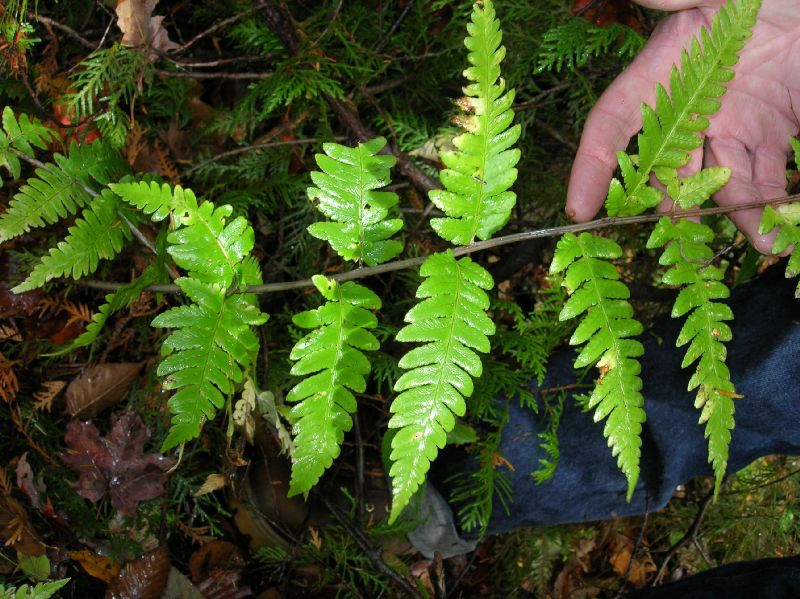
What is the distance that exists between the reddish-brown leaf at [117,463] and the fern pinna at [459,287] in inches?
Answer: 56.7

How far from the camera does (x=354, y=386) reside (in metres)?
1.67

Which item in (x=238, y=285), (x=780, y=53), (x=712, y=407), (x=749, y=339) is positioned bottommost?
(x=749, y=339)

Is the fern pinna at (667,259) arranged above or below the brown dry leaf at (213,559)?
above

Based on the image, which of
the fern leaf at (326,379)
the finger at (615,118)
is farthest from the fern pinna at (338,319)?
the finger at (615,118)

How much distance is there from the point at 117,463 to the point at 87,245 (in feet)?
3.49

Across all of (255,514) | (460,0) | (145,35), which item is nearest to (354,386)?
(255,514)

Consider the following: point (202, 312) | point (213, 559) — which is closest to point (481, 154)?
point (202, 312)

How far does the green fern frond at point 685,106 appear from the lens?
167cm

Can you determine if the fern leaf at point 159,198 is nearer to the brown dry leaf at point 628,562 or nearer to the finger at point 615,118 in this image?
the finger at point 615,118

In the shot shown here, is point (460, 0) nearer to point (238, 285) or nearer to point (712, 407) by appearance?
point (238, 285)

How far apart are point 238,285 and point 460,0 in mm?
1920

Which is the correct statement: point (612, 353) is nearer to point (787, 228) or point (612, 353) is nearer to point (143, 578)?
point (787, 228)

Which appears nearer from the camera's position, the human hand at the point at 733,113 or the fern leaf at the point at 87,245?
the fern leaf at the point at 87,245

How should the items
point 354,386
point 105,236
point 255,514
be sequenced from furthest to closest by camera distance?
point 255,514 < point 105,236 < point 354,386
